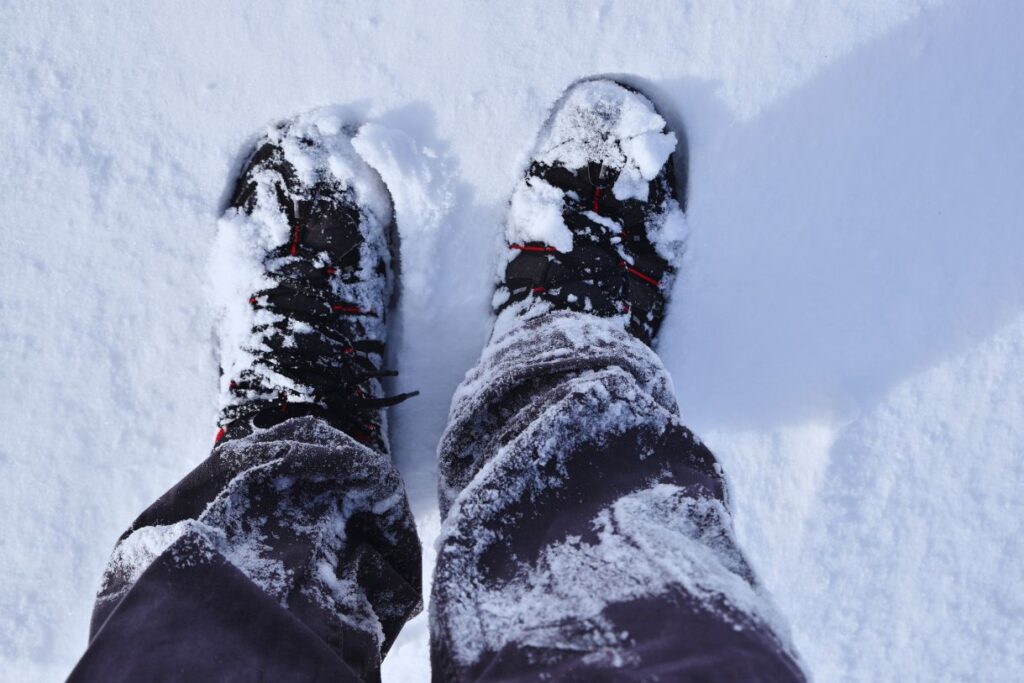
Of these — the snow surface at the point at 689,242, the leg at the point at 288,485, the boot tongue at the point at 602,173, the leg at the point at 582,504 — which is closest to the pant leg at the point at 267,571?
the leg at the point at 288,485

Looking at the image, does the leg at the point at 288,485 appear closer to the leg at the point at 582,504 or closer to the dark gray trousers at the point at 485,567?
the dark gray trousers at the point at 485,567

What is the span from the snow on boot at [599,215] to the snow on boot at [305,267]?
23 cm

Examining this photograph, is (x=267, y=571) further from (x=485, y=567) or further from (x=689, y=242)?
(x=689, y=242)

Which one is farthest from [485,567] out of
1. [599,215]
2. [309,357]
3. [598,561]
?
[599,215]

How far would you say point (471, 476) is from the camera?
88 centimetres

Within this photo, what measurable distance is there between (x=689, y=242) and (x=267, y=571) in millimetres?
791

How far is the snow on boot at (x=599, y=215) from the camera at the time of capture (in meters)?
1.08

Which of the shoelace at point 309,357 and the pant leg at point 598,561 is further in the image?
the shoelace at point 309,357

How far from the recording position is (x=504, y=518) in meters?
0.65

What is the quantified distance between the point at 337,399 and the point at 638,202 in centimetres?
57

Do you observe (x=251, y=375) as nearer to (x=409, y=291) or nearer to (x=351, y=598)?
(x=409, y=291)

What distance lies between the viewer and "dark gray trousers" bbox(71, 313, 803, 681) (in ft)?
1.77

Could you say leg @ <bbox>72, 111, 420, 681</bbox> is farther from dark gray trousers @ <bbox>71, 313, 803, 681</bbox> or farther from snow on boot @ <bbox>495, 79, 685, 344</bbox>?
snow on boot @ <bbox>495, 79, 685, 344</bbox>

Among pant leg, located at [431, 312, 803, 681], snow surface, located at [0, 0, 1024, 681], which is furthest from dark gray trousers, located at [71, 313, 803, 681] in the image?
snow surface, located at [0, 0, 1024, 681]
